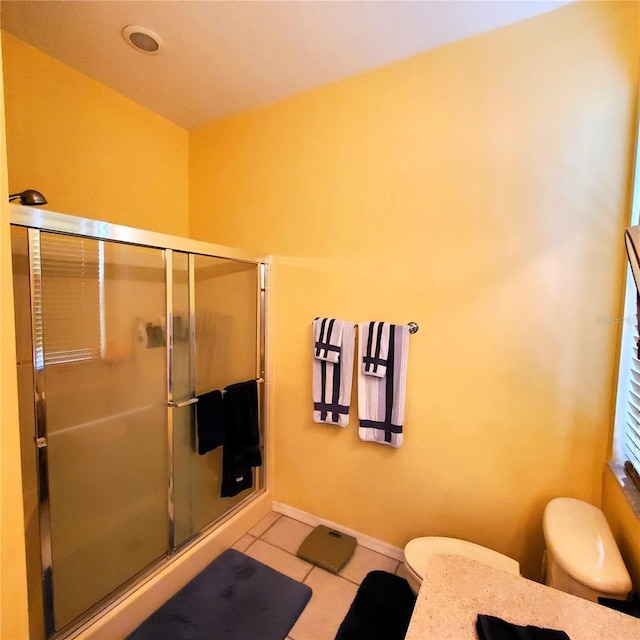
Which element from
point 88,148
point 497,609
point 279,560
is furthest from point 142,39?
point 279,560

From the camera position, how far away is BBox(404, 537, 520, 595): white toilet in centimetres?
134

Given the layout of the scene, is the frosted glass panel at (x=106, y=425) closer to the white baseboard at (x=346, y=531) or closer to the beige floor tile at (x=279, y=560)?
the beige floor tile at (x=279, y=560)

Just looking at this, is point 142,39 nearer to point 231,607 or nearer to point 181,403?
point 181,403

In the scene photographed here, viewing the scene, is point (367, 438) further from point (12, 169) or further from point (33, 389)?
point (12, 169)

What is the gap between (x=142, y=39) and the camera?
1556 millimetres

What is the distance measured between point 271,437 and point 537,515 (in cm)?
149

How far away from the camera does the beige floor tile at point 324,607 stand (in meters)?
1.41

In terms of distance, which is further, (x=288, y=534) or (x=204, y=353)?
(x=288, y=534)

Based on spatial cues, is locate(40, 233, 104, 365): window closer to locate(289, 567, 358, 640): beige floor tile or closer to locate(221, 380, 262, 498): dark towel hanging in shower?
locate(221, 380, 262, 498): dark towel hanging in shower

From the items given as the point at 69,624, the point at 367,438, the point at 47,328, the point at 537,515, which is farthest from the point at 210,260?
the point at 537,515

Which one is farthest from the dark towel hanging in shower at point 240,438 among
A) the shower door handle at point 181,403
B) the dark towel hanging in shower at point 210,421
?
the shower door handle at point 181,403

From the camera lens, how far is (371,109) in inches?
68.9

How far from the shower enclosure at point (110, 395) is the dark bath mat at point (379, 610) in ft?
2.86

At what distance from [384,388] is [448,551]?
747mm
